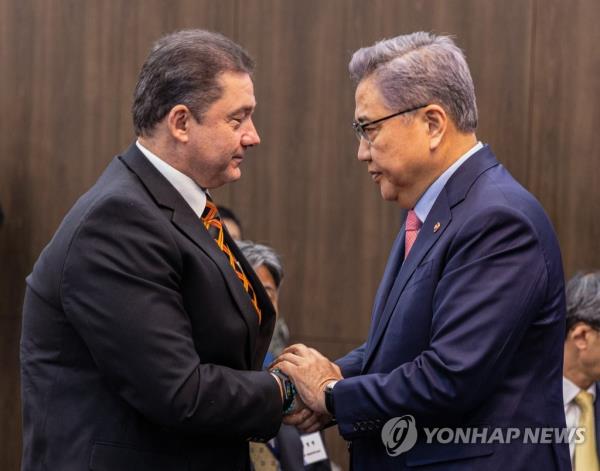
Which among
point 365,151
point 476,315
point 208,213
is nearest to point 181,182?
point 208,213

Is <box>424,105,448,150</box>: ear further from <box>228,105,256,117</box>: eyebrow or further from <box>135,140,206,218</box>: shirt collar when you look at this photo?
<box>135,140,206,218</box>: shirt collar

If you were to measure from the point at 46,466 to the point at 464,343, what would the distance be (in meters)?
0.93

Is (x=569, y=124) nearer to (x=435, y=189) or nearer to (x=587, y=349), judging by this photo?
(x=587, y=349)

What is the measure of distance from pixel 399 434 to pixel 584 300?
1350mm

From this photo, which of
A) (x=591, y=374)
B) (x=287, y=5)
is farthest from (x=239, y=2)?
(x=591, y=374)

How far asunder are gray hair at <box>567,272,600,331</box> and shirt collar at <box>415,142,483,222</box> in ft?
3.77

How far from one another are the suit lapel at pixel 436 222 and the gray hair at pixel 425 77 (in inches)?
3.7

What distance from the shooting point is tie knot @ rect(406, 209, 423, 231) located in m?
2.59

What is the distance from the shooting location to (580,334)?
3.45 metres

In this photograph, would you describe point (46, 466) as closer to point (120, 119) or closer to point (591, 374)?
point (591, 374)

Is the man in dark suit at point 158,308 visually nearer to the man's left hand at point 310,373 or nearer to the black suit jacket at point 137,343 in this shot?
the black suit jacket at point 137,343

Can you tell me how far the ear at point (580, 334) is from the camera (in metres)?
3.43

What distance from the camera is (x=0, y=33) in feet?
18.1

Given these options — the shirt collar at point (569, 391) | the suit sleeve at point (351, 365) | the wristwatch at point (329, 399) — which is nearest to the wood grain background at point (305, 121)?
the shirt collar at point (569, 391)
